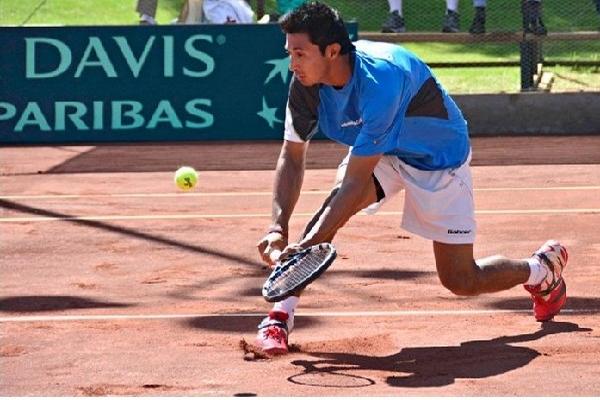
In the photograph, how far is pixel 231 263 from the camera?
28.8 feet

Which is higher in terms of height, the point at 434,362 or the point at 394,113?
the point at 394,113

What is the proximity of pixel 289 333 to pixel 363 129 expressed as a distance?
1198mm

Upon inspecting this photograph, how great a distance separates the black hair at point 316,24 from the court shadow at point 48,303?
2.34m

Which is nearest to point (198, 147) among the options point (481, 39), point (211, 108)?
point (211, 108)

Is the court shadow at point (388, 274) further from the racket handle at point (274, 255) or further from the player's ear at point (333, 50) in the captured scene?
the player's ear at point (333, 50)

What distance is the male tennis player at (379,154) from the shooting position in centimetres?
583

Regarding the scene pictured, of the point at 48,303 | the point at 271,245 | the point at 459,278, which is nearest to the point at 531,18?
the point at 48,303

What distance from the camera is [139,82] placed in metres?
15.2

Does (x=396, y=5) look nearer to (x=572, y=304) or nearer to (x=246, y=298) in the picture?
(x=246, y=298)

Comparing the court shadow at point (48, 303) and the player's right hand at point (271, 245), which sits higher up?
the player's right hand at point (271, 245)

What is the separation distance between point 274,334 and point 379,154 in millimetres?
1014

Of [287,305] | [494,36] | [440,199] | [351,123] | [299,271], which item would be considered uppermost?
[494,36]

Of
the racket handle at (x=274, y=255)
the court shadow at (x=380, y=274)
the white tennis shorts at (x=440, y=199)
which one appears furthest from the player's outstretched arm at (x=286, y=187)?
the court shadow at (x=380, y=274)

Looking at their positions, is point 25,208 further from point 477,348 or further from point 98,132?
point 477,348
